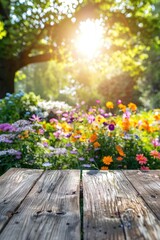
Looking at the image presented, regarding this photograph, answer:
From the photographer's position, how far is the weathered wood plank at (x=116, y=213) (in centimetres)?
126

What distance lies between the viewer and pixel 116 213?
149 centimetres

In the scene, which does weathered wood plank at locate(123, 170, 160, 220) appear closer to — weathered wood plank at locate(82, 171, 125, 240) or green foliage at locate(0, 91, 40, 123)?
weathered wood plank at locate(82, 171, 125, 240)

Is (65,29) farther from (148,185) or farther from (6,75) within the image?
(148,185)

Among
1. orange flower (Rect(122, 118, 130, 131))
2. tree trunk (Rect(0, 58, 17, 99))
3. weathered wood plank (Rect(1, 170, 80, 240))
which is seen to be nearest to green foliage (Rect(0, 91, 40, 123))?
orange flower (Rect(122, 118, 130, 131))

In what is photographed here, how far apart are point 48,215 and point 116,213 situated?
29 centimetres

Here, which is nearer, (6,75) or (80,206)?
(80,206)

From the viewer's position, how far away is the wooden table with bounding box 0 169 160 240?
1.28 m

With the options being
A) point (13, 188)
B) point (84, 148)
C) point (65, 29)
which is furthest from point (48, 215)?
point (65, 29)

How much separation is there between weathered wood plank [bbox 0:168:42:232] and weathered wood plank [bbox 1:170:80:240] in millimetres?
34

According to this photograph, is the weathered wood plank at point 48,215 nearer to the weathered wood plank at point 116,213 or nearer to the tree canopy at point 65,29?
the weathered wood plank at point 116,213

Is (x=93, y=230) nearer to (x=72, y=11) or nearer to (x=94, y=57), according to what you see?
(x=72, y=11)

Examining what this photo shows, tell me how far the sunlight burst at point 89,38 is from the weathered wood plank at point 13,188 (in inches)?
435

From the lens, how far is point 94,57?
1462 centimetres

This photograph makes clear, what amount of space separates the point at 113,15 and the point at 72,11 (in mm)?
1915
